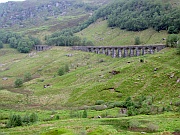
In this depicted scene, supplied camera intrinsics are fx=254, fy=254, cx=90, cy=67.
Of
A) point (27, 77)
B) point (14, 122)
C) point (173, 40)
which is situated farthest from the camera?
point (27, 77)

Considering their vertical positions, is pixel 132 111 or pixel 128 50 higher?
pixel 128 50

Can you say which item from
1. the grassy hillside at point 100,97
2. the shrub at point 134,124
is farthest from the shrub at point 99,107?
the shrub at point 134,124

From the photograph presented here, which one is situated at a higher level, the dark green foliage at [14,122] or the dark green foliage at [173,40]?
the dark green foliage at [173,40]

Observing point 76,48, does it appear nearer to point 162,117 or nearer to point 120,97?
point 120,97

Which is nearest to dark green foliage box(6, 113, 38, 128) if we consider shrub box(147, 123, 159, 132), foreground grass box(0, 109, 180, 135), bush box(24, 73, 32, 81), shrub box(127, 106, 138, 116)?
foreground grass box(0, 109, 180, 135)

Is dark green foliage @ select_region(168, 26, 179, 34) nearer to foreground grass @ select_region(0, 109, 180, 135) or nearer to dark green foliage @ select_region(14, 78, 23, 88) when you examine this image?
dark green foliage @ select_region(14, 78, 23, 88)

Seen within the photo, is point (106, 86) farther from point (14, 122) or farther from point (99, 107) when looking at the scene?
point (14, 122)

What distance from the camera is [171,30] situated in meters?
174

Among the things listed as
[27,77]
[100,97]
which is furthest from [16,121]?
[27,77]

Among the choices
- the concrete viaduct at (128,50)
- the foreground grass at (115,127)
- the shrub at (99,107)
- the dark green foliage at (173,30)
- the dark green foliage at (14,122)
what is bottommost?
the shrub at (99,107)

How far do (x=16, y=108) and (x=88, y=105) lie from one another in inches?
991

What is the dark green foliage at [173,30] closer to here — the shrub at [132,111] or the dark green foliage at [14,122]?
the shrub at [132,111]

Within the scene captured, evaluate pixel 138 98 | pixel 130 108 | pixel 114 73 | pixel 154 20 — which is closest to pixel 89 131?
pixel 130 108

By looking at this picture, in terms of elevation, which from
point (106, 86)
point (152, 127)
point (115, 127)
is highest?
point (152, 127)
